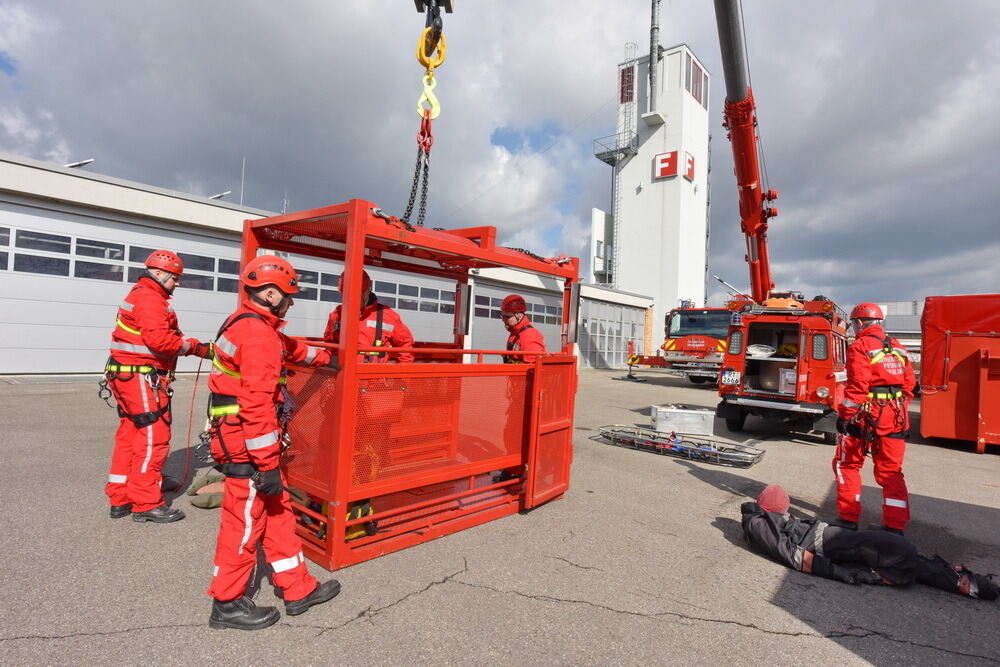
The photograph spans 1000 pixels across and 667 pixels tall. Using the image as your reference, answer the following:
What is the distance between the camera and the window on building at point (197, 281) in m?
13.6

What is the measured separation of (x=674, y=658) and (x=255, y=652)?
6.75ft

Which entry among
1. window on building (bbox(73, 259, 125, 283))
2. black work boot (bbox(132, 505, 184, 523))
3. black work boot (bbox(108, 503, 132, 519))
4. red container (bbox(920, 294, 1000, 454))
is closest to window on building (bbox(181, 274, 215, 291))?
window on building (bbox(73, 259, 125, 283))

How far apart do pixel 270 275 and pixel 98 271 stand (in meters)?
12.6

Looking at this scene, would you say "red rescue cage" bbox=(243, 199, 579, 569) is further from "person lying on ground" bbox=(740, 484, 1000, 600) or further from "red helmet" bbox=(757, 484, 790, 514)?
"person lying on ground" bbox=(740, 484, 1000, 600)

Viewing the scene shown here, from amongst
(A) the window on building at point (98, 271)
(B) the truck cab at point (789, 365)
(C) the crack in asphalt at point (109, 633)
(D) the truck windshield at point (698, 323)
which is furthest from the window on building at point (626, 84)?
(C) the crack in asphalt at point (109, 633)

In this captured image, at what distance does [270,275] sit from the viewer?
295 cm

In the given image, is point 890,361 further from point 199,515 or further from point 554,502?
point 199,515

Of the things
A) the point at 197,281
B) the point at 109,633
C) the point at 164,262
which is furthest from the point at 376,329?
the point at 197,281

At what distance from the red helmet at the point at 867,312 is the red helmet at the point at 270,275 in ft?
16.4

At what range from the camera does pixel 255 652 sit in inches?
102

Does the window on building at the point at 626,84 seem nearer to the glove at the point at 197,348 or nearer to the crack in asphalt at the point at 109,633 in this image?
the glove at the point at 197,348

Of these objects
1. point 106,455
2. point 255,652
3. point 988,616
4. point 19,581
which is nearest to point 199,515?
point 19,581

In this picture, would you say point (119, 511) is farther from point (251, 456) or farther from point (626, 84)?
point (626, 84)

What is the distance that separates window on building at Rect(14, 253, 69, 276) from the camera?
11.6 meters
